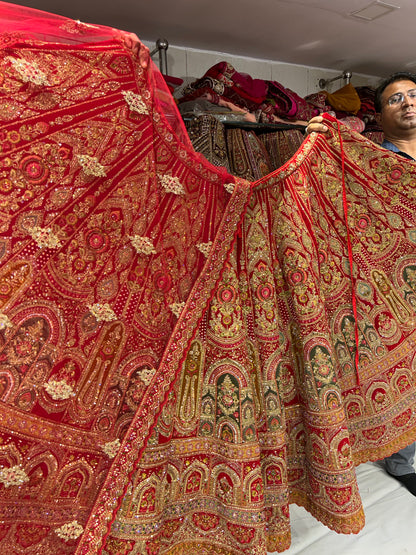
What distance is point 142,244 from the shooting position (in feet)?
2.05

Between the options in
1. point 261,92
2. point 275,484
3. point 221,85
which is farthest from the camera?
point 261,92

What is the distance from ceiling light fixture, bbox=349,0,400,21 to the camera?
5.34 feet

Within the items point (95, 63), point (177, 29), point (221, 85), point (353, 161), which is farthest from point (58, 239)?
point (177, 29)

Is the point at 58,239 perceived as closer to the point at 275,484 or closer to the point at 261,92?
the point at 275,484

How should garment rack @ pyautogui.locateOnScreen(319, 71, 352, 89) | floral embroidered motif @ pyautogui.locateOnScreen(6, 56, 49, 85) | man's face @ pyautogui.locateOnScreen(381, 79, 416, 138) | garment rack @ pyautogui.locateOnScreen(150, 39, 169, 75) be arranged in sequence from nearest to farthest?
floral embroidered motif @ pyautogui.locateOnScreen(6, 56, 49, 85) < man's face @ pyautogui.locateOnScreen(381, 79, 416, 138) < garment rack @ pyautogui.locateOnScreen(150, 39, 169, 75) < garment rack @ pyautogui.locateOnScreen(319, 71, 352, 89)

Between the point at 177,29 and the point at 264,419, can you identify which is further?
the point at 177,29

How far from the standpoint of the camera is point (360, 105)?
7.10 ft

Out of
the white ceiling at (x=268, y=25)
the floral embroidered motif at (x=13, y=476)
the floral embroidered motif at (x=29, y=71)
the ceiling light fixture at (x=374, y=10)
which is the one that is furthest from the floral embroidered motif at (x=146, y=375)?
the ceiling light fixture at (x=374, y=10)

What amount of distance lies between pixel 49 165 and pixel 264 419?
0.58 m

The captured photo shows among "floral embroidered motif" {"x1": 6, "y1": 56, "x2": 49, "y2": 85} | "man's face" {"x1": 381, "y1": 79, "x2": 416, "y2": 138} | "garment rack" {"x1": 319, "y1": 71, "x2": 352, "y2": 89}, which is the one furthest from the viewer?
"garment rack" {"x1": 319, "y1": 71, "x2": 352, "y2": 89}

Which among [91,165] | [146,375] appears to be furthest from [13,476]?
[91,165]

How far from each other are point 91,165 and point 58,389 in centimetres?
33

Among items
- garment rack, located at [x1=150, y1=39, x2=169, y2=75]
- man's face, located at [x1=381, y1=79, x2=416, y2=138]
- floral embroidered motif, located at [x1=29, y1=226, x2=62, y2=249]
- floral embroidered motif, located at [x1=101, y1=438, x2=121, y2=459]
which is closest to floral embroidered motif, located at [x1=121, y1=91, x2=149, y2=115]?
floral embroidered motif, located at [x1=29, y1=226, x2=62, y2=249]

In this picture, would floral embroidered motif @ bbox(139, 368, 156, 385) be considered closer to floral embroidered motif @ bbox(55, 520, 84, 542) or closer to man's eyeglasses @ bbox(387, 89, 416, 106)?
floral embroidered motif @ bbox(55, 520, 84, 542)
